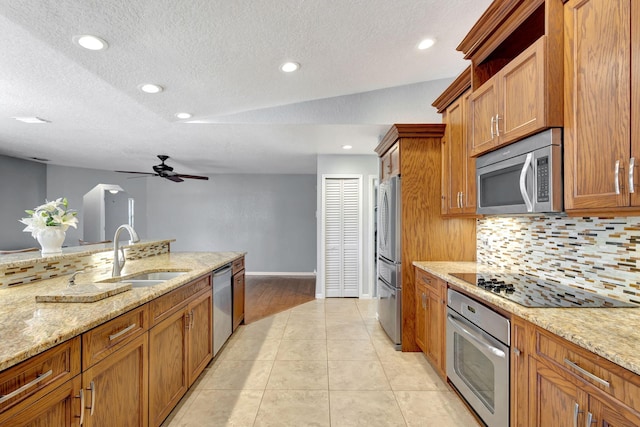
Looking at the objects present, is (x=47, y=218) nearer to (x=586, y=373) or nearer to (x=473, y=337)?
(x=473, y=337)

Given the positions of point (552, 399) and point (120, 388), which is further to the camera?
point (120, 388)

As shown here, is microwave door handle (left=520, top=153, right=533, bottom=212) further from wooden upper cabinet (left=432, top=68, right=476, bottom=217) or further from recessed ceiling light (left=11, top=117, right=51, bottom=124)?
recessed ceiling light (left=11, top=117, right=51, bottom=124)

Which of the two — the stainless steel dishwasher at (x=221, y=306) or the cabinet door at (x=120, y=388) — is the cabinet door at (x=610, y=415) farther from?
the stainless steel dishwasher at (x=221, y=306)

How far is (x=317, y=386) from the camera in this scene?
2.35 meters

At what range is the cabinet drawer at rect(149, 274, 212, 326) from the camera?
1752 millimetres

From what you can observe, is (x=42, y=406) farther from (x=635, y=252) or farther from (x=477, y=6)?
(x=477, y=6)

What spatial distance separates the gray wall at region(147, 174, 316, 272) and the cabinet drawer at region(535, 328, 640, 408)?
6.10 metres

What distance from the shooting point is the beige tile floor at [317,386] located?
6.48 feet

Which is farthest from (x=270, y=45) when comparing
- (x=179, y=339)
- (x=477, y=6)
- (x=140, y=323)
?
(x=179, y=339)

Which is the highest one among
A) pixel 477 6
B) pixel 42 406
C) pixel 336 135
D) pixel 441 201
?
pixel 477 6

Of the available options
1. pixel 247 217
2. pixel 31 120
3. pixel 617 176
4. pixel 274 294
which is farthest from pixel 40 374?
pixel 247 217

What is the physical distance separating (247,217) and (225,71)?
5082 mm

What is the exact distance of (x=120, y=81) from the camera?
255cm

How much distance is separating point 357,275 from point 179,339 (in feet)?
11.1
